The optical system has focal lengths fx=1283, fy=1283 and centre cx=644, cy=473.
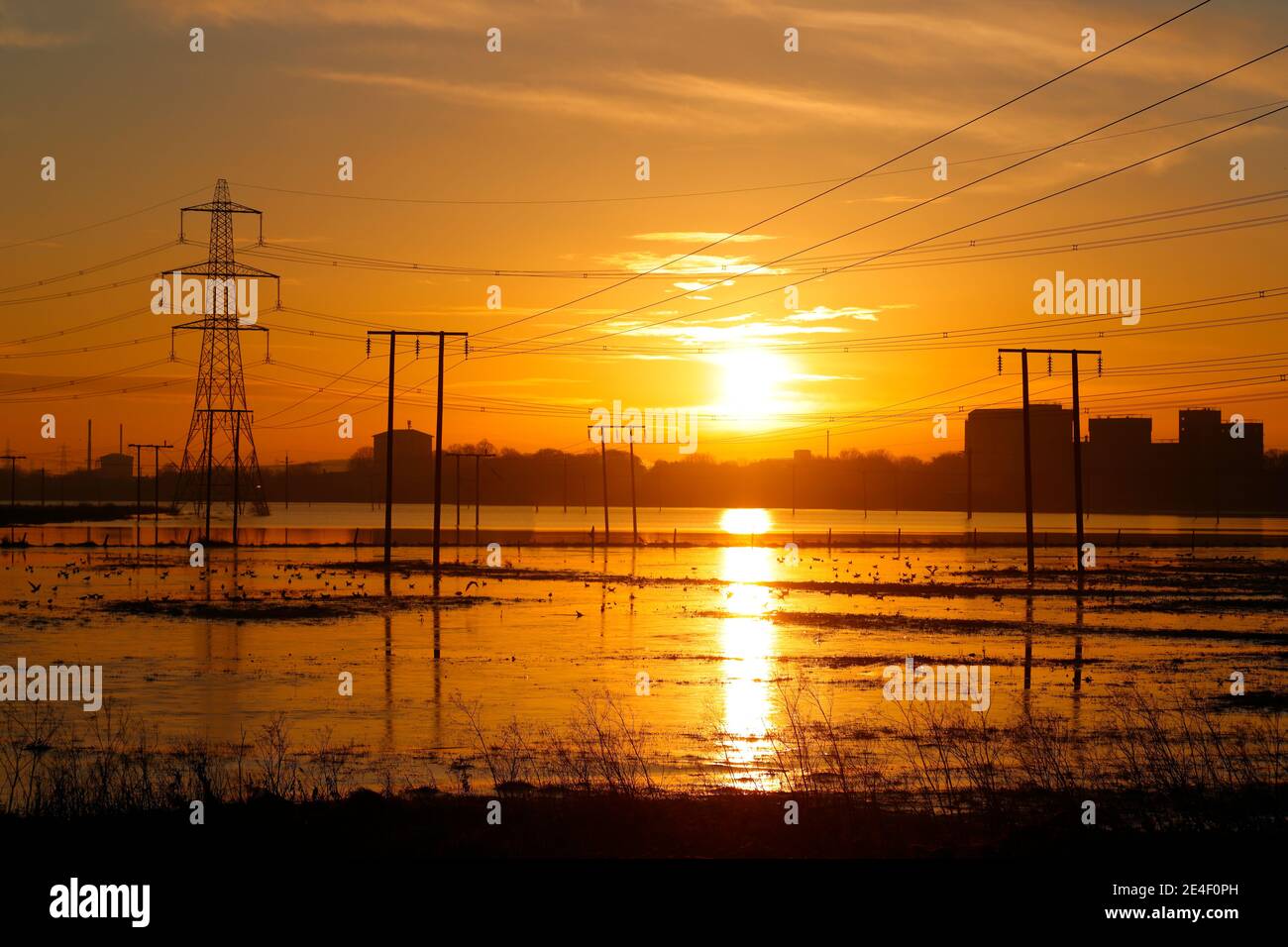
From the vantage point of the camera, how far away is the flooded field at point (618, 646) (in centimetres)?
2319

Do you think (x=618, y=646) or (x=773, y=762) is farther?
(x=618, y=646)

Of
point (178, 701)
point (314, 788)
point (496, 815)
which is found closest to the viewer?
point (496, 815)

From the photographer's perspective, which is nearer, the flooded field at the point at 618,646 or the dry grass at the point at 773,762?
the dry grass at the point at 773,762

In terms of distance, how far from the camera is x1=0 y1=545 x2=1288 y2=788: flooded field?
23.2 metres

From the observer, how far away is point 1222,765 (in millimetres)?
18438

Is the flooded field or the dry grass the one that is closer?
the dry grass

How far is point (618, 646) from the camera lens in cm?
3712

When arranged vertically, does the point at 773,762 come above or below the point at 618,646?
above

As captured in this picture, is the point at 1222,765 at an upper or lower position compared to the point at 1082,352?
lower
